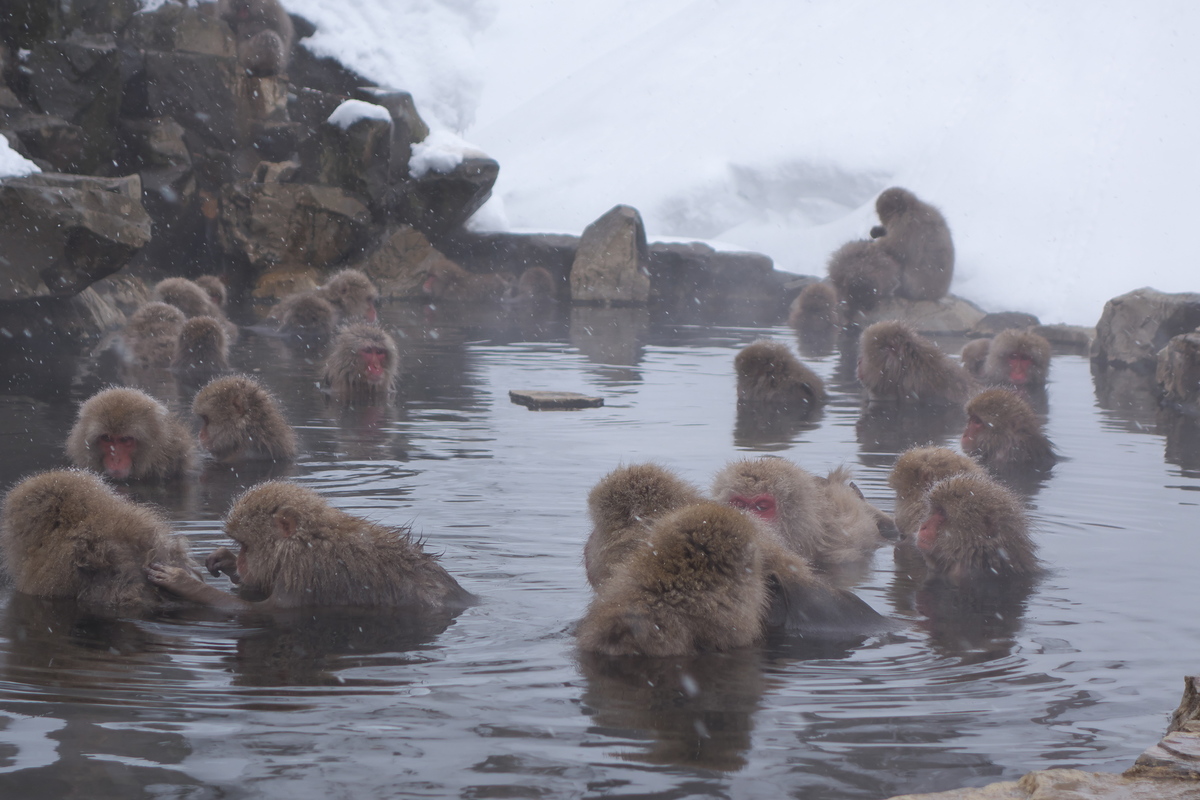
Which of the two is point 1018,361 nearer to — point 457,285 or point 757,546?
point 757,546

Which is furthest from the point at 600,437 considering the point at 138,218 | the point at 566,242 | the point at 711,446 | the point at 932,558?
the point at 566,242

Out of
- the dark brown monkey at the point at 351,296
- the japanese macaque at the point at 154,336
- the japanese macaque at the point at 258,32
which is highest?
the japanese macaque at the point at 258,32

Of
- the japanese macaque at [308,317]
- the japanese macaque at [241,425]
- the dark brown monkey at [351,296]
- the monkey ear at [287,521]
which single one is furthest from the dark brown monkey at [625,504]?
the dark brown monkey at [351,296]

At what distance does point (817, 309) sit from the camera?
1552cm

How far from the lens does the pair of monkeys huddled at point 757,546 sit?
3113 mm

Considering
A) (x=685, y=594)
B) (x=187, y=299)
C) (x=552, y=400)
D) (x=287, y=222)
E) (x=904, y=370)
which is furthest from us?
(x=287, y=222)

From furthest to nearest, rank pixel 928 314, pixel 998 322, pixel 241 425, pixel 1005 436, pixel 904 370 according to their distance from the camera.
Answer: pixel 928 314, pixel 998 322, pixel 904 370, pixel 1005 436, pixel 241 425

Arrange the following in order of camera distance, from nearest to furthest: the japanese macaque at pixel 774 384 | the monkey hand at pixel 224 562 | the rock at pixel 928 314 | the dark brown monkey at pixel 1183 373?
the monkey hand at pixel 224 562, the japanese macaque at pixel 774 384, the dark brown monkey at pixel 1183 373, the rock at pixel 928 314

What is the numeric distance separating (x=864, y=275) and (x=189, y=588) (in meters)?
12.9

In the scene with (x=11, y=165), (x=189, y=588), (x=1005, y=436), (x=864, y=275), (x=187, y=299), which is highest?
(x=11, y=165)

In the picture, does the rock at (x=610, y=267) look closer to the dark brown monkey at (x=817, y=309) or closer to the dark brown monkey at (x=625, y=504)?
the dark brown monkey at (x=817, y=309)

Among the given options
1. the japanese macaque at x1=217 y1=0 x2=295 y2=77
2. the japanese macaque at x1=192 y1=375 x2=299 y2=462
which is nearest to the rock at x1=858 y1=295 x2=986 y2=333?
the japanese macaque at x1=217 y1=0 x2=295 y2=77

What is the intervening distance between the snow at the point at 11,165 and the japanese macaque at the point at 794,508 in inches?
283

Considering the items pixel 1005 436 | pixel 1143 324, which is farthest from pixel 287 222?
pixel 1005 436
